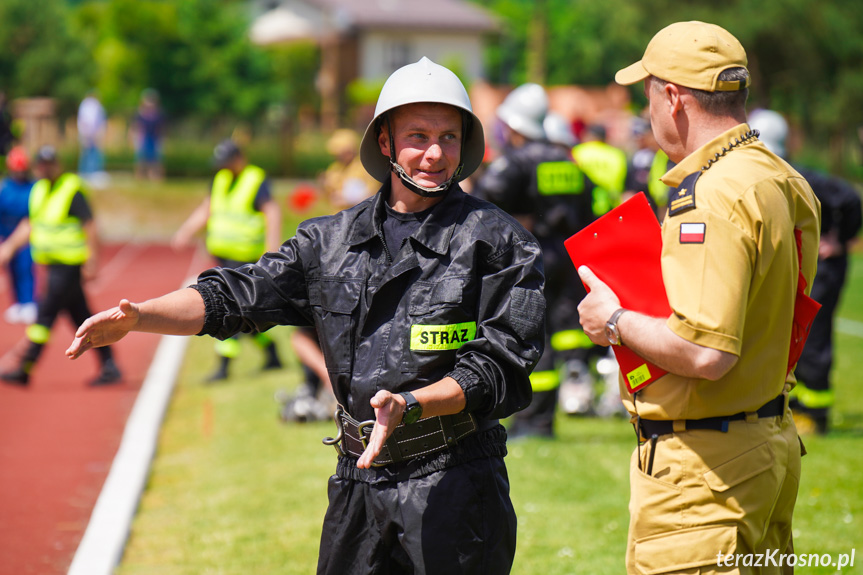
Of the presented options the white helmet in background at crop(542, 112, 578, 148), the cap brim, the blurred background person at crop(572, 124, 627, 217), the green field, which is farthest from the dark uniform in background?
the cap brim

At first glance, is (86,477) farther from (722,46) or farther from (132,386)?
(722,46)

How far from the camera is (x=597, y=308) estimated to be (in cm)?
312

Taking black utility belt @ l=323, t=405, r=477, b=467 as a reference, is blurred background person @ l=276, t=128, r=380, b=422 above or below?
below

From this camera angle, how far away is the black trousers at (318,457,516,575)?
125 inches

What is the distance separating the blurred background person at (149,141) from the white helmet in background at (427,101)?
29.5 meters

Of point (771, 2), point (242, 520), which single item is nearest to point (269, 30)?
point (771, 2)

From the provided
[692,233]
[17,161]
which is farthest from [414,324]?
[17,161]

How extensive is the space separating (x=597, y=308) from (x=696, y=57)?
80 cm

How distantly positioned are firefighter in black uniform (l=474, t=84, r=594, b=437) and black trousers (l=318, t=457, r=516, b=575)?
4.24 meters

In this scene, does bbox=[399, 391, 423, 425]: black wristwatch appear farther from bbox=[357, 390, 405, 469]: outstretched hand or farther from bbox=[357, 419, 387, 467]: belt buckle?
bbox=[357, 419, 387, 467]: belt buckle

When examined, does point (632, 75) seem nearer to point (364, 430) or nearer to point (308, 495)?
point (364, 430)

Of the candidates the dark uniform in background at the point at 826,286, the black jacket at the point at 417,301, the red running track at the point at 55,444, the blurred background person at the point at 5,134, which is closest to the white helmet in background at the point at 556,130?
the dark uniform in background at the point at 826,286

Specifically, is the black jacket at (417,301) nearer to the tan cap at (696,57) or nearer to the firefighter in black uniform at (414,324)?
the firefighter in black uniform at (414,324)

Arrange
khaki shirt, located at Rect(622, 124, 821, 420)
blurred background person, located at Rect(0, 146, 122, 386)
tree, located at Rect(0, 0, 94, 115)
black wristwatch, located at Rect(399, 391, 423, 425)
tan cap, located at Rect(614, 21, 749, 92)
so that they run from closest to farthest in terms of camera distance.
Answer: khaki shirt, located at Rect(622, 124, 821, 420)
black wristwatch, located at Rect(399, 391, 423, 425)
tan cap, located at Rect(614, 21, 749, 92)
blurred background person, located at Rect(0, 146, 122, 386)
tree, located at Rect(0, 0, 94, 115)
